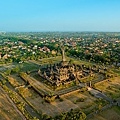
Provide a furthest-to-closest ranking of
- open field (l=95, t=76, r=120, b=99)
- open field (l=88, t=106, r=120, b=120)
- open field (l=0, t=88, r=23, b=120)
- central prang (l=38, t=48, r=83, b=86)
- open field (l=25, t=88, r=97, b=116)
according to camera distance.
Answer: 1. central prang (l=38, t=48, r=83, b=86)
2. open field (l=95, t=76, r=120, b=99)
3. open field (l=25, t=88, r=97, b=116)
4. open field (l=0, t=88, r=23, b=120)
5. open field (l=88, t=106, r=120, b=120)

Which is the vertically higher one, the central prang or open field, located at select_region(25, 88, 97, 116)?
the central prang

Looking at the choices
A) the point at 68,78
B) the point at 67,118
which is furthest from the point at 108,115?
the point at 68,78

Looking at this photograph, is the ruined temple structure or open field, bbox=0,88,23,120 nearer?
open field, bbox=0,88,23,120

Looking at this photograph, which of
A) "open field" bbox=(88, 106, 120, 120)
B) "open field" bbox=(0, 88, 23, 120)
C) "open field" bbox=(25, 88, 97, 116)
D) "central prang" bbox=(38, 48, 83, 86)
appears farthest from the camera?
"central prang" bbox=(38, 48, 83, 86)

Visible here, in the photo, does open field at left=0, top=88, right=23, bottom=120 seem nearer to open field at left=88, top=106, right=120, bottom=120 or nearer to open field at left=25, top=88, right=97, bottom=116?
open field at left=25, top=88, right=97, bottom=116

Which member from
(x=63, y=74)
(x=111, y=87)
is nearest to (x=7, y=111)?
(x=63, y=74)

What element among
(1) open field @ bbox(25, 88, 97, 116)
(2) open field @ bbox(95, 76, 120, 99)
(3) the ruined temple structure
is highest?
(3) the ruined temple structure

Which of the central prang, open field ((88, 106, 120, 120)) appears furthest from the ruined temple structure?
open field ((88, 106, 120, 120))

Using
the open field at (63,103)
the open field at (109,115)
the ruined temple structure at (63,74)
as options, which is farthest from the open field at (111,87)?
the ruined temple structure at (63,74)

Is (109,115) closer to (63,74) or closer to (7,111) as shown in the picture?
(7,111)

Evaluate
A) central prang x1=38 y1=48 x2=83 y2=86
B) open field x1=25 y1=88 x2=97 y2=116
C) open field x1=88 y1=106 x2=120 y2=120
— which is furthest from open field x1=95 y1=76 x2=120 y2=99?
central prang x1=38 y1=48 x2=83 y2=86
